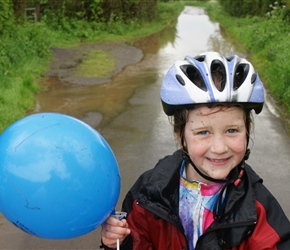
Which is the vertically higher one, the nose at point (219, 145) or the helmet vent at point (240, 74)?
the helmet vent at point (240, 74)

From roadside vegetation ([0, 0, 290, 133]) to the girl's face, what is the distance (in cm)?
520

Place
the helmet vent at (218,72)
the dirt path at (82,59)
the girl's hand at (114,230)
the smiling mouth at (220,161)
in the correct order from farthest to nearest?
the dirt path at (82,59)
the helmet vent at (218,72)
the smiling mouth at (220,161)
the girl's hand at (114,230)

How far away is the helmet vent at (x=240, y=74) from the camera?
2.05m

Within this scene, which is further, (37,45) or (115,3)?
(115,3)

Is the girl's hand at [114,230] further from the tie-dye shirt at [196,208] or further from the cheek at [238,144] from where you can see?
the cheek at [238,144]

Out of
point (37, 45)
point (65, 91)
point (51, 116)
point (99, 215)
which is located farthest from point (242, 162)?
point (37, 45)

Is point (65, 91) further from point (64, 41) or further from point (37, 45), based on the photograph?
point (64, 41)

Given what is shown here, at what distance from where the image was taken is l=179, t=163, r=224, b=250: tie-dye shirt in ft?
6.37

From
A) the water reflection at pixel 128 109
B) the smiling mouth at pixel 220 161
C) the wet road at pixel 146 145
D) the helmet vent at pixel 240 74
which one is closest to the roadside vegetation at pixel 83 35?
the water reflection at pixel 128 109

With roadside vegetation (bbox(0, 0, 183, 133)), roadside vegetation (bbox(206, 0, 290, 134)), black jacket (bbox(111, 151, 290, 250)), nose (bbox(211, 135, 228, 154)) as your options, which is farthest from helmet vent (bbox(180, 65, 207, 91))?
roadside vegetation (bbox(206, 0, 290, 134))

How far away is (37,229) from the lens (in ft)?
5.22

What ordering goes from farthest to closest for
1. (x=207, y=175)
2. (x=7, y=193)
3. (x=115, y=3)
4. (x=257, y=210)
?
(x=115, y=3)
(x=207, y=175)
(x=257, y=210)
(x=7, y=193)

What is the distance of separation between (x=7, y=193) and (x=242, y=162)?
3.36ft

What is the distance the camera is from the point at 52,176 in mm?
1507
